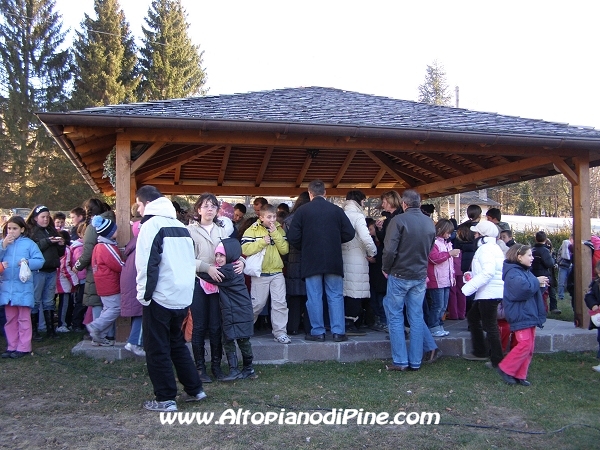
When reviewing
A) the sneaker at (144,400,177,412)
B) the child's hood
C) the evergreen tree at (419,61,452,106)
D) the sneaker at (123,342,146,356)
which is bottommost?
the sneaker at (144,400,177,412)

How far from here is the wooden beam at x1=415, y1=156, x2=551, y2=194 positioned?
8523 millimetres

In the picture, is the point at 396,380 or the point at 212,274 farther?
the point at 396,380

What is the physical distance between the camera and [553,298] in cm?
1152

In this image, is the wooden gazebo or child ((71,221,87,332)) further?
child ((71,221,87,332))

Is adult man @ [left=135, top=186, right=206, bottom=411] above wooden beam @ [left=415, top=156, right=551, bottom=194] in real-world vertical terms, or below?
below

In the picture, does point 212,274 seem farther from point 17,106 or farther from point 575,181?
point 17,106

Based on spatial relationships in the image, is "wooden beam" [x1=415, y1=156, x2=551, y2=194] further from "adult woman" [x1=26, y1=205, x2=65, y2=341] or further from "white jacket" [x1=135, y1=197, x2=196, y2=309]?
"adult woman" [x1=26, y1=205, x2=65, y2=341]

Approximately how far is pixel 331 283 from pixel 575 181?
4071mm

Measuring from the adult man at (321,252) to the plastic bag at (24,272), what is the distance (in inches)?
124

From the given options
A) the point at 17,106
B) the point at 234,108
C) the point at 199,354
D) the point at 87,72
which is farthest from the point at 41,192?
the point at 199,354

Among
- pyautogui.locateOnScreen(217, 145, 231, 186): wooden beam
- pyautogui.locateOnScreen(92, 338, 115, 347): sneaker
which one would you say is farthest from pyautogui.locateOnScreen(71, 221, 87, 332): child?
pyautogui.locateOnScreen(217, 145, 231, 186): wooden beam

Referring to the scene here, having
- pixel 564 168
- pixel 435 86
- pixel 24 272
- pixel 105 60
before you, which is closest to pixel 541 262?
pixel 564 168

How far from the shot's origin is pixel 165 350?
4703mm

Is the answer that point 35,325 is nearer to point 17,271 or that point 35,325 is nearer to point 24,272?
point 17,271
